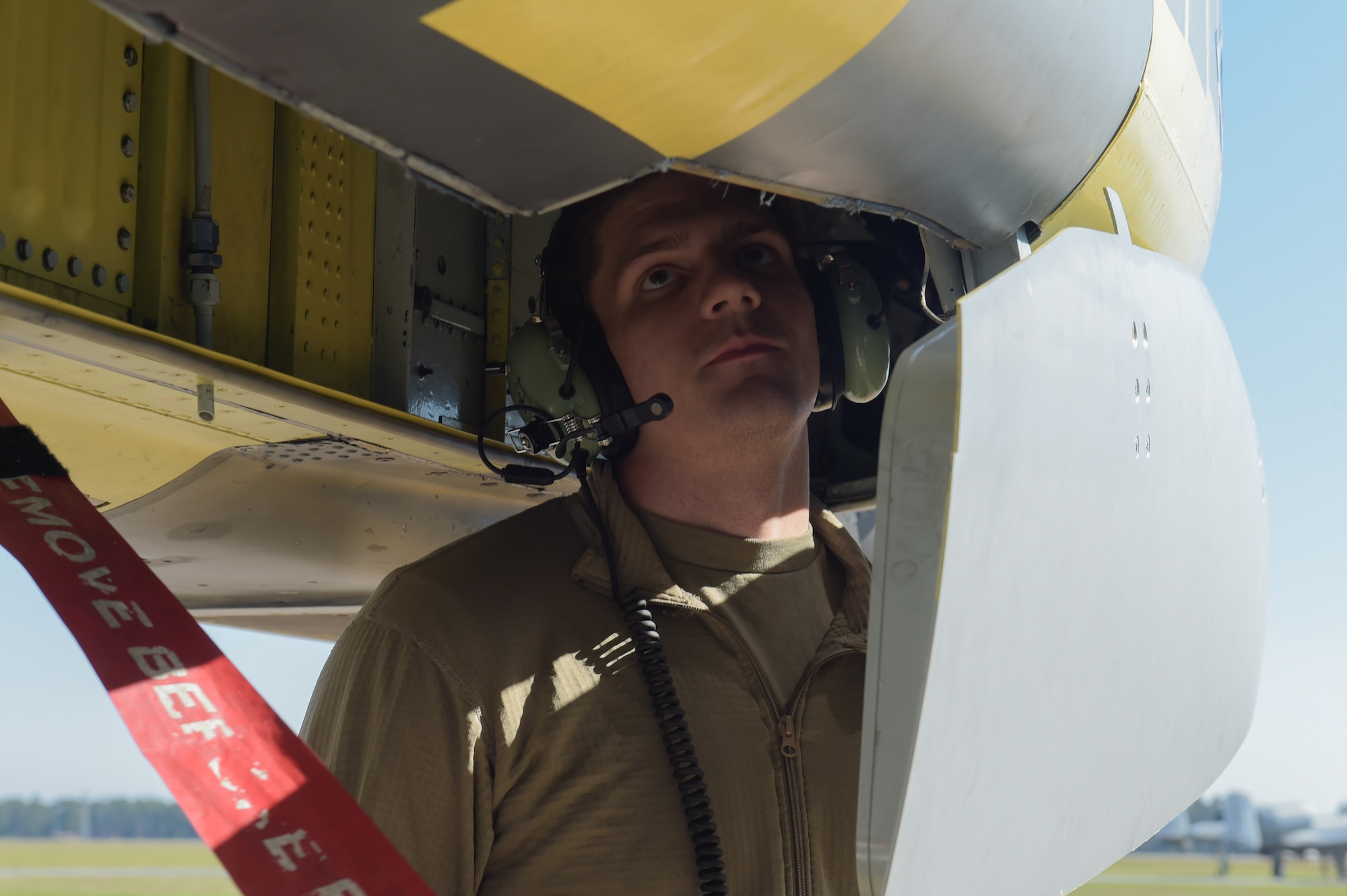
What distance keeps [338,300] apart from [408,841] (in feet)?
2.82

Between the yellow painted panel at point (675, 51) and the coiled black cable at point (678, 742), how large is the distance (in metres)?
0.76

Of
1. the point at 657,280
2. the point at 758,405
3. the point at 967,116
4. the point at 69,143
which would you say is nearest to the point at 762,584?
the point at 758,405

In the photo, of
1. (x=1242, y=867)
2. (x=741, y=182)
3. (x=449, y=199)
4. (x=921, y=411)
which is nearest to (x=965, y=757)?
(x=921, y=411)

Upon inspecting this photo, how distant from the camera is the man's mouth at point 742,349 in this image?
174 centimetres

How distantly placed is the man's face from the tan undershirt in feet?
0.54

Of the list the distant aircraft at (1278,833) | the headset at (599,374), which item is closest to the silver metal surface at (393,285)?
the headset at (599,374)

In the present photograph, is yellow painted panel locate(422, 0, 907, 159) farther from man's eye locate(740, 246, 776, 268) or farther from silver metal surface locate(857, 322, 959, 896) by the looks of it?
man's eye locate(740, 246, 776, 268)

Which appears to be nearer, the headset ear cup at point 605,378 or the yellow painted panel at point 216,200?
the yellow painted panel at point 216,200

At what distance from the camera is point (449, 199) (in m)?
2.12

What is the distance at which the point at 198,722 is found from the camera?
0.97m

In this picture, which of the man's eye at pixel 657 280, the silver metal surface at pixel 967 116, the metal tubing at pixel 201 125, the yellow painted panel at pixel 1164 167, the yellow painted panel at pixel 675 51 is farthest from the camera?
the man's eye at pixel 657 280

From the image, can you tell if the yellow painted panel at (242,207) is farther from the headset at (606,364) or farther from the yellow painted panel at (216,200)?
the headset at (606,364)

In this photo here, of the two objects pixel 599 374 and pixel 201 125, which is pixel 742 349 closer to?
pixel 599 374

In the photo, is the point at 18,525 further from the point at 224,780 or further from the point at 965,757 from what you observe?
the point at 965,757
